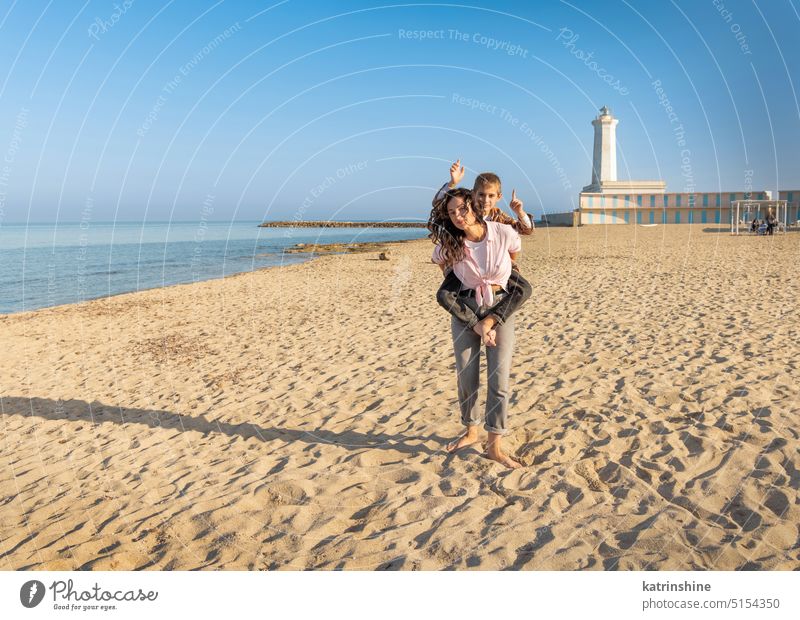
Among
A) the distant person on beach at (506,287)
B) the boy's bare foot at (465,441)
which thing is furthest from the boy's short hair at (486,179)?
the boy's bare foot at (465,441)

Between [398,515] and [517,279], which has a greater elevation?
[517,279]

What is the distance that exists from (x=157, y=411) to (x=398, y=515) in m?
3.88

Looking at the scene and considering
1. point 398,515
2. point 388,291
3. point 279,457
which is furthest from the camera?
point 388,291

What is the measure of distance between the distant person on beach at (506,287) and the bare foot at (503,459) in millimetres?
923

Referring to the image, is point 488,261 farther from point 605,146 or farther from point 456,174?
point 605,146

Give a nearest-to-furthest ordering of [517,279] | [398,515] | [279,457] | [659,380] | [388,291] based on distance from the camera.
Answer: [398,515], [517,279], [279,457], [659,380], [388,291]

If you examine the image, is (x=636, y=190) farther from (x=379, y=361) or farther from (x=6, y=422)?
(x=6, y=422)

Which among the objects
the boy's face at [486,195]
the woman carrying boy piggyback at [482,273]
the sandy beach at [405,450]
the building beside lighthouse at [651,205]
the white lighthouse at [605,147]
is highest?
the white lighthouse at [605,147]

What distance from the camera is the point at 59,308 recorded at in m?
16.1

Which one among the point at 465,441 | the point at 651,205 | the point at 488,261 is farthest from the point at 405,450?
the point at 651,205

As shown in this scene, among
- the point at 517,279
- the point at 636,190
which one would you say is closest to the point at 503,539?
the point at 517,279

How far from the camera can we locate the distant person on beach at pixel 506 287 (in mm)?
3826

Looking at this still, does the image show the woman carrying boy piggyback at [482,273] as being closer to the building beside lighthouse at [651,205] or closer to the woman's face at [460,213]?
the woman's face at [460,213]

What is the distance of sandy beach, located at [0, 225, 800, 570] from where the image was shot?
10.8ft
